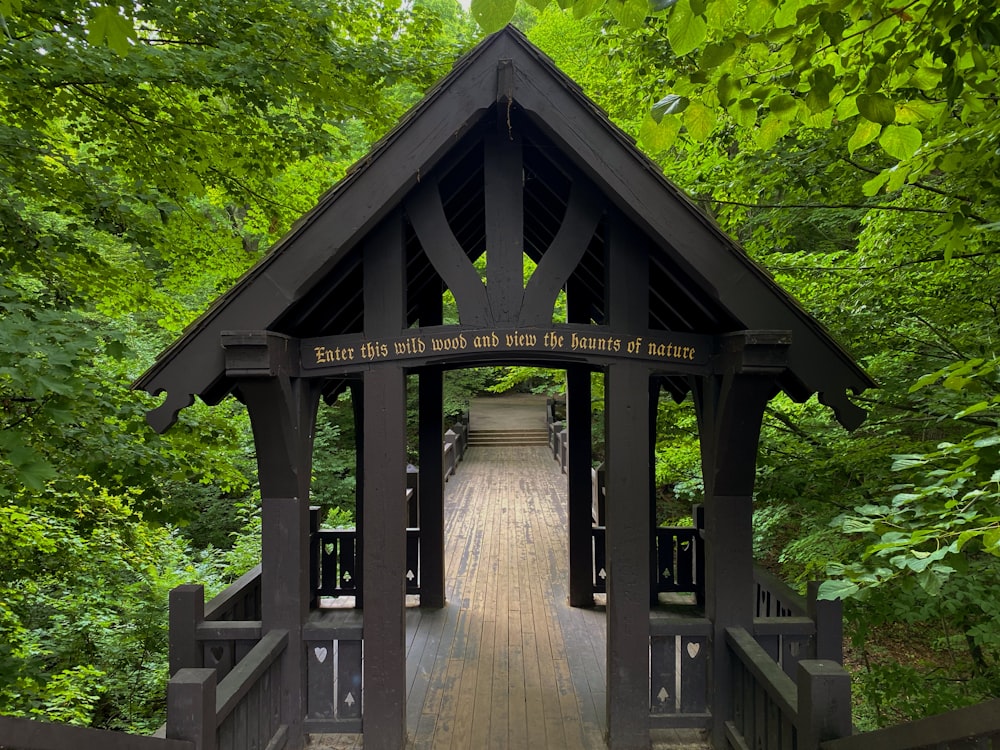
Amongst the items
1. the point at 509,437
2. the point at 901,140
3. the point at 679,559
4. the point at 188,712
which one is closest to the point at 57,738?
the point at 188,712

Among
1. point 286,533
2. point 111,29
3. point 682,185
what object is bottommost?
point 286,533

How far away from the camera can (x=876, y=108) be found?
2.20 metres

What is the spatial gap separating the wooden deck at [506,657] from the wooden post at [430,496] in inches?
14.0

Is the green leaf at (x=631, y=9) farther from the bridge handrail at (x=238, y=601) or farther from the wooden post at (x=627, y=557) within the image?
the bridge handrail at (x=238, y=601)

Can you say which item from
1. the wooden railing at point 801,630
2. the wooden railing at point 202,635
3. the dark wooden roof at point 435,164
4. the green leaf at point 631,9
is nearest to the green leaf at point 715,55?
the green leaf at point 631,9

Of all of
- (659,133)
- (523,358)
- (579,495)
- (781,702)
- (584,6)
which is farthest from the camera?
(579,495)

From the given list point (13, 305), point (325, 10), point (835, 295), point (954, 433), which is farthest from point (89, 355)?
point (954, 433)

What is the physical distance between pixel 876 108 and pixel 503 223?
2.20 m

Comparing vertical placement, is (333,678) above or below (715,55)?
below

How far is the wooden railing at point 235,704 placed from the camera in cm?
276

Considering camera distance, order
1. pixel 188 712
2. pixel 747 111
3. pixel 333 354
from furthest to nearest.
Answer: pixel 333 354
pixel 188 712
pixel 747 111

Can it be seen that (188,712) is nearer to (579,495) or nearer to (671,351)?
(671,351)

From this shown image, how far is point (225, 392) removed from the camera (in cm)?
393

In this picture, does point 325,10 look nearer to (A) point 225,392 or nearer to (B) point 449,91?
(B) point 449,91
